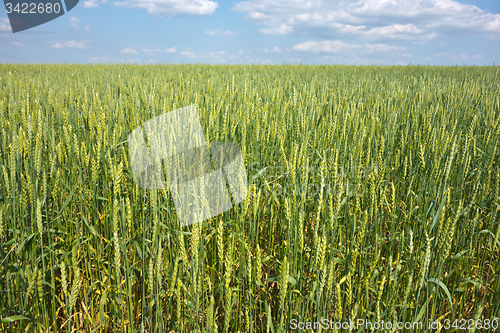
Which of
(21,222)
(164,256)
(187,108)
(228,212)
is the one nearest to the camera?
(21,222)

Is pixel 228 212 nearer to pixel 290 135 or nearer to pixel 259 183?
pixel 259 183

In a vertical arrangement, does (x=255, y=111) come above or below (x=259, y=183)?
above

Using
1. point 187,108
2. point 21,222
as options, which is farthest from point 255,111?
point 21,222

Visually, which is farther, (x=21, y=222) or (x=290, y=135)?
(x=290, y=135)

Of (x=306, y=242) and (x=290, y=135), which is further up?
(x=290, y=135)

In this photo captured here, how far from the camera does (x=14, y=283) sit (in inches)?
44.3

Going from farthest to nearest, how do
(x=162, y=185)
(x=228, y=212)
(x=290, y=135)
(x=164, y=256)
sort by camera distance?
(x=290, y=135), (x=228, y=212), (x=164, y=256), (x=162, y=185)

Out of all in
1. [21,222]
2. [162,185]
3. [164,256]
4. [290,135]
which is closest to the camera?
[162,185]

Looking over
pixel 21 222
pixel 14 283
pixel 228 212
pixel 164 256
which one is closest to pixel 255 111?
pixel 228 212

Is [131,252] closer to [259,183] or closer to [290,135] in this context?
[259,183]

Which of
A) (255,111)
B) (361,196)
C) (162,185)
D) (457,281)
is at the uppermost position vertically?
(255,111)

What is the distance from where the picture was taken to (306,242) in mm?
1413

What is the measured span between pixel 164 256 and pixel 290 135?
3.70 ft

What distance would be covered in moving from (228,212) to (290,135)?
31.4 inches
